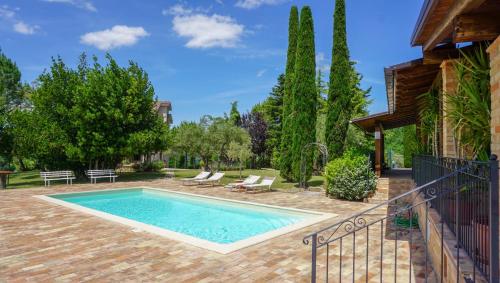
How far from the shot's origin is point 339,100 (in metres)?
18.9

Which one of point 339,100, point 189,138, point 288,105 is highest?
point 288,105

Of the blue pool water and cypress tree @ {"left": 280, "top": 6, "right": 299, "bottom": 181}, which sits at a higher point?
cypress tree @ {"left": 280, "top": 6, "right": 299, "bottom": 181}

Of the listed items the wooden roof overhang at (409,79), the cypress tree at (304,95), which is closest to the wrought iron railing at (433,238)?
the wooden roof overhang at (409,79)

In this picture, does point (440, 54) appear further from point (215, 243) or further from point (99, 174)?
point (99, 174)

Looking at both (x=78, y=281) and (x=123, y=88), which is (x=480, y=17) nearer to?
(x=78, y=281)

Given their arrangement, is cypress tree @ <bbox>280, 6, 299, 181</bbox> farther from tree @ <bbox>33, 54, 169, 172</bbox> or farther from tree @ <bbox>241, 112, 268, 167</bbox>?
tree @ <bbox>241, 112, 268, 167</bbox>

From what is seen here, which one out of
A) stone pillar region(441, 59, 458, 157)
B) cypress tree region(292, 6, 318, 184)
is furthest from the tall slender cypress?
stone pillar region(441, 59, 458, 157)

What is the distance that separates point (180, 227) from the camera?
10781mm

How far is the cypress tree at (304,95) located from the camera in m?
18.6

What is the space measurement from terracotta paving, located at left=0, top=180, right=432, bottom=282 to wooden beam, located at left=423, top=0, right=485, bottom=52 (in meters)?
3.83

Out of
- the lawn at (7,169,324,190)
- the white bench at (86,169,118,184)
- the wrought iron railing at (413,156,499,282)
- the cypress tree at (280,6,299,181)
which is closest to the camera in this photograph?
the wrought iron railing at (413,156,499,282)

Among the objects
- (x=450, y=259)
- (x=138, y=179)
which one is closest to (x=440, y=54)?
(x=450, y=259)

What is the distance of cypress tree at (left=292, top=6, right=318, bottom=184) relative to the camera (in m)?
18.6

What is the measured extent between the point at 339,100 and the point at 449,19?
48.6ft
